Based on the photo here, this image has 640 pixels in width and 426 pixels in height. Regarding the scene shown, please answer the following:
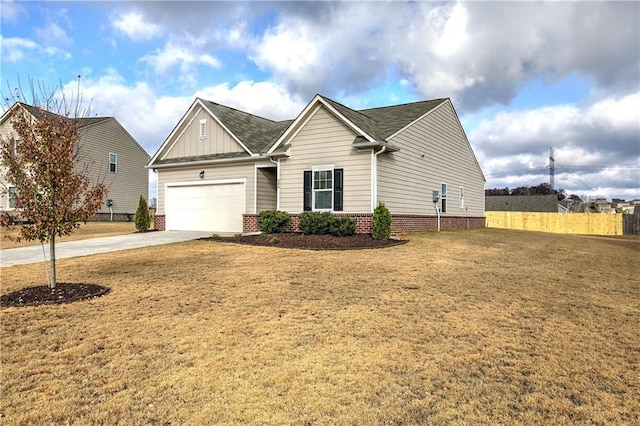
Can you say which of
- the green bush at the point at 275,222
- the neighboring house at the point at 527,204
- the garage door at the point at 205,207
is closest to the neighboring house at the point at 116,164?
the garage door at the point at 205,207

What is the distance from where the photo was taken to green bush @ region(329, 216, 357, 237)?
14219mm

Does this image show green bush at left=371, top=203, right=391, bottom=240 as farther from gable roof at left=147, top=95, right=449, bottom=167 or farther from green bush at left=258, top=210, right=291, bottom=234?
green bush at left=258, top=210, right=291, bottom=234

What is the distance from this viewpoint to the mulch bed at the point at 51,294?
6.28 m

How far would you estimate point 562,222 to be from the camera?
33500 mm

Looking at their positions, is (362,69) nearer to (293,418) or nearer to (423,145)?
→ (423,145)

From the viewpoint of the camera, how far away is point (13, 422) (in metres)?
2.97

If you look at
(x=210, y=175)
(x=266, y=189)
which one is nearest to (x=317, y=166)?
(x=266, y=189)

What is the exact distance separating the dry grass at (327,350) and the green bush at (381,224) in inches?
209

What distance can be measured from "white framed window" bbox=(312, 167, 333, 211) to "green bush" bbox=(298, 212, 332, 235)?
0.91 m

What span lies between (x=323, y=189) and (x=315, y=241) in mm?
3081

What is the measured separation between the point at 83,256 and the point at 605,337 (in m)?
12.2

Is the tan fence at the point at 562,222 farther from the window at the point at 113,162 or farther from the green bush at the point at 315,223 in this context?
the window at the point at 113,162

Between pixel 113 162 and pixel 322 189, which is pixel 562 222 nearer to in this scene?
pixel 322 189

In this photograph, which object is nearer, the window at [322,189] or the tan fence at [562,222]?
the window at [322,189]
